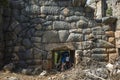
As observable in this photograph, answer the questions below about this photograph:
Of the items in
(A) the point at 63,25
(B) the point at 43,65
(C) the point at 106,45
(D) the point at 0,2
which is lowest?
(B) the point at 43,65

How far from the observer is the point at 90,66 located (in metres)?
7.55

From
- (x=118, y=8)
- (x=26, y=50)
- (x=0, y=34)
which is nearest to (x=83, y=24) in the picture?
(x=118, y=8)

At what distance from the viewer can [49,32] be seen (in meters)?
8.01

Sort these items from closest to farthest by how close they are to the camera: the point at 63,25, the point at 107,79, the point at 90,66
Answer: the point at 107,79
the point at 90,66
the point at 63,25

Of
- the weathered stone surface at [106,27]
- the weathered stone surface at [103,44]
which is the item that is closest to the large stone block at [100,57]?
the weathered stone surface at [103,44]

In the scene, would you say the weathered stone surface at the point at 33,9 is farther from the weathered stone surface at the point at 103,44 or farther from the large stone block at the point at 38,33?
the weathered stone surface at the point at 103,44

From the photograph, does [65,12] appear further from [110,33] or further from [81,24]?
[110,33]

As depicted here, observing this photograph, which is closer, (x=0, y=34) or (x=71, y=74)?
(x=71, y=74)

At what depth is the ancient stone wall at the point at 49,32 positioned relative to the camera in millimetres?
7910

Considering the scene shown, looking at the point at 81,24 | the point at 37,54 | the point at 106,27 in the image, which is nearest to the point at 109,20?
the point at 106,27

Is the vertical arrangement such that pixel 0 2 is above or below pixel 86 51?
above

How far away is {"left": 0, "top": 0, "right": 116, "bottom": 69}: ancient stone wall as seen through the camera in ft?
26.0

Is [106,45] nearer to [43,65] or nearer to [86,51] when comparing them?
[86,51]

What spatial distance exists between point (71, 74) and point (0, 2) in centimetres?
310
